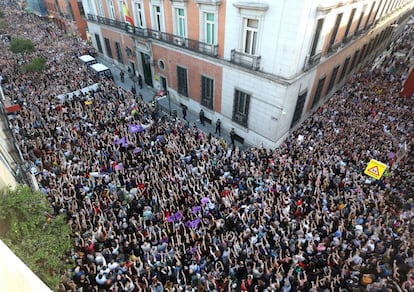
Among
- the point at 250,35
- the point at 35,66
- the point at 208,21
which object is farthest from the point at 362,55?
the point at 35,66

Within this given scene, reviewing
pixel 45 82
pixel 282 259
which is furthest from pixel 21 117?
pixel 282 259

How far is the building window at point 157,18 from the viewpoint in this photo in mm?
19634

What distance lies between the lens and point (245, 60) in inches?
612

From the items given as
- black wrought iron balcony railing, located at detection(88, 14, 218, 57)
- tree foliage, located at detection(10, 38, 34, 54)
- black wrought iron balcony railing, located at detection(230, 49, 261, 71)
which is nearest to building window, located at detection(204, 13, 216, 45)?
black wrought iron balcony railing, located at detection(88, 14, 218, 57)

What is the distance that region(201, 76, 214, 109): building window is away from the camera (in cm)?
1873

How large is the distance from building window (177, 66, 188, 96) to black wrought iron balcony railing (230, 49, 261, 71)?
531cm

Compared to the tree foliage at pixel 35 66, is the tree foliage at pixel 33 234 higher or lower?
higher

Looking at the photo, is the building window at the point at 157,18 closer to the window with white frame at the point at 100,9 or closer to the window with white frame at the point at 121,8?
the window with white frame at the point at 121,8

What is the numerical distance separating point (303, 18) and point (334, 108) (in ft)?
30.6

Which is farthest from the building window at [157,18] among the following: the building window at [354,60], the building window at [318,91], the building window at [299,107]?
the building window at [354,60]

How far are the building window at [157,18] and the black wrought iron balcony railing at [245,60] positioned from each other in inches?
301

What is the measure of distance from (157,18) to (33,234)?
17647 millimetres

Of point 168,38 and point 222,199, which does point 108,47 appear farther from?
point 222,199

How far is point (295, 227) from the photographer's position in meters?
10.6
